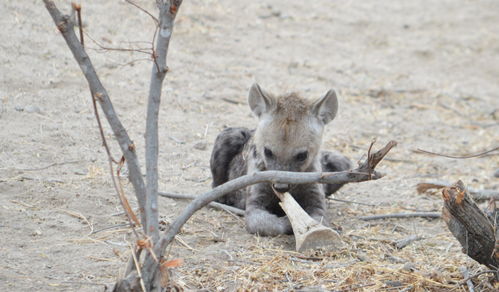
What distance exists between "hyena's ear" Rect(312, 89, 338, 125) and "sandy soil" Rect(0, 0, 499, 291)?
95 cm

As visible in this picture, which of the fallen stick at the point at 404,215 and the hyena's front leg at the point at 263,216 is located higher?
the hyena's front leg at the point at 263,216

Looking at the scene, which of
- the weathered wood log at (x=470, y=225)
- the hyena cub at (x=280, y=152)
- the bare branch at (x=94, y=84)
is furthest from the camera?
the hyena cub at (x=280, y=152)

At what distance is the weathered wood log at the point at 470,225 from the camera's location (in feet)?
12.9

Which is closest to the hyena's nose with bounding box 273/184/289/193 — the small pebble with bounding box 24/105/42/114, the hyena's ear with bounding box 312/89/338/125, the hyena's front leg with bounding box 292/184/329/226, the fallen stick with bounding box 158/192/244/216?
the hyena's front leg with bounding box 292/184/329/226

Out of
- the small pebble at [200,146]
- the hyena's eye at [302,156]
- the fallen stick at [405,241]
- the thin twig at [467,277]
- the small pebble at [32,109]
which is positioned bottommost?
the fallen stick at [405,241]

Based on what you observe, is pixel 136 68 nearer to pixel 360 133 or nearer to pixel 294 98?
pixel 360 133

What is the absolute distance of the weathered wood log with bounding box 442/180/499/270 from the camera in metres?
3.93

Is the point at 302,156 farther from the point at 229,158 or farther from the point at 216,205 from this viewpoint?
the point at 229,158

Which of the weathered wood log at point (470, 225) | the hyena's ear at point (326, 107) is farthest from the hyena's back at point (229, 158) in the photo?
the weathered wood log at point (470, 225)

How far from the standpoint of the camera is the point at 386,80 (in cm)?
1123

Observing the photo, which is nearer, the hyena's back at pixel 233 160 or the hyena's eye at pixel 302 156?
the hyena's eye at pixel 302 156

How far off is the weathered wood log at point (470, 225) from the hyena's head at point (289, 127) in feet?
5.26

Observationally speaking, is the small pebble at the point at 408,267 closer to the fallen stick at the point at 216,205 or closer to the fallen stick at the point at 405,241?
the fallen stick at the point at 405,241

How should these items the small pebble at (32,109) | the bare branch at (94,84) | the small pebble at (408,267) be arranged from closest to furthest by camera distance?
the bare branch at (94,84) → the small pebble at (408,267) → the small pebble at (32,109)
